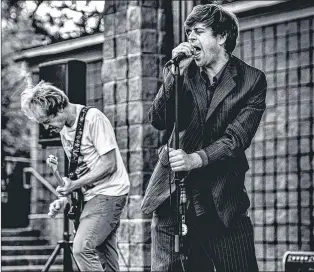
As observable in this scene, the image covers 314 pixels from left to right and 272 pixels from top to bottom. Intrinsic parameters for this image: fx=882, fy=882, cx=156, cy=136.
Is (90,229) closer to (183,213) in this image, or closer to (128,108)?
(183,213)

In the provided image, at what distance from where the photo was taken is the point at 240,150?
391 centimetres

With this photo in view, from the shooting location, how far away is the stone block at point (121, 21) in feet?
25.6

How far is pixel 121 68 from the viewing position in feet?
25.6

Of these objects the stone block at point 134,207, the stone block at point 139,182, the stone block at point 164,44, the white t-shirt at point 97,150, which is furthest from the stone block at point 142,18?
the white t-shirt at point 97,150

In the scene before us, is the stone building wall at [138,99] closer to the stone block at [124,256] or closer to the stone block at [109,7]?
the stone block at [124,256]

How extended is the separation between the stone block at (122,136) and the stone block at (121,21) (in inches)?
34.0

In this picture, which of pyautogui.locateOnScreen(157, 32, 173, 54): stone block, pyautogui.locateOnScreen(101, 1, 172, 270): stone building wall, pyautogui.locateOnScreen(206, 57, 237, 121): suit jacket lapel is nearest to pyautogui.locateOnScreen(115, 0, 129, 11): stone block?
pyautogui.locateOnScreen(101, 1, 172, 270): stone building wall

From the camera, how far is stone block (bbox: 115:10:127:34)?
7805 millimetres

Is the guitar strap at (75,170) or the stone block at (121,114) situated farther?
the stone block at (121,114)

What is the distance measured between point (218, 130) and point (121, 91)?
12.9 feet

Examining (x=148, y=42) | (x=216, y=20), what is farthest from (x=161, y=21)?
(x=216, y=20)

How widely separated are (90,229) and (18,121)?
5946 millimetres

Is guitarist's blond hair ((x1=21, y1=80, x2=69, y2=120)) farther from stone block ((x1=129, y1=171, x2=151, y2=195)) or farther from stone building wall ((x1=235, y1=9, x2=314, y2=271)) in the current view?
stone building wall ((x1=235, y1=9, x2=314, y2=271))

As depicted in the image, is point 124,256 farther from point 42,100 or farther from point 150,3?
point 42,100
